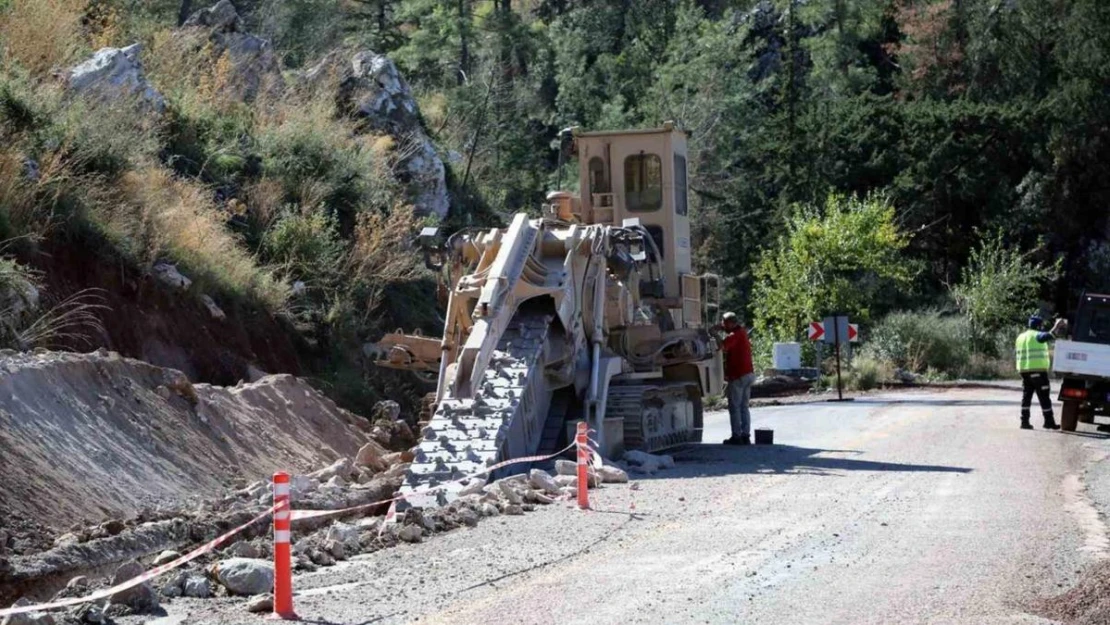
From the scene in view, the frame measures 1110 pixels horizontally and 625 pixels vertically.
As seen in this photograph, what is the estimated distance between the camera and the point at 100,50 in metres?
26.8

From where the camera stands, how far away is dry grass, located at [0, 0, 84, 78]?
83.0 ft

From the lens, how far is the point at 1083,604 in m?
9.50

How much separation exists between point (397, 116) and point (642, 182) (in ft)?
44.9

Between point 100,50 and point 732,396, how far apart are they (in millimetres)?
12515

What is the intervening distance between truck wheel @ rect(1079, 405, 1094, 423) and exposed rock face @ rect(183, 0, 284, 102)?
17.4 meters

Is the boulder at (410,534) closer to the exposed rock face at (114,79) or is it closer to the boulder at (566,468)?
Answer: the boulder at (566,468)

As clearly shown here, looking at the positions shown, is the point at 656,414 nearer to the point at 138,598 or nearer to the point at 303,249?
the point at 303,249

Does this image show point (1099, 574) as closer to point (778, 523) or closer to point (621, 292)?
point (778, 523)

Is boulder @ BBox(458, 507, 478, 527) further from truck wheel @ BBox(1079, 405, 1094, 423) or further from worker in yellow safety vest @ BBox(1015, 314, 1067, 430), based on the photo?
truck wheel @ BBox(1079, 405, 1094, 423)

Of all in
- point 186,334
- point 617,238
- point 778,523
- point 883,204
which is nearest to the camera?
point 778,523

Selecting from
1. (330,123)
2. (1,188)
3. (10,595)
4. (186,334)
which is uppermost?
(330,123)

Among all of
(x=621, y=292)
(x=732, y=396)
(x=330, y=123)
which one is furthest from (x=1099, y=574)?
(x=330, y=123)

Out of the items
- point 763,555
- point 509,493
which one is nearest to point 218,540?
point 763,555

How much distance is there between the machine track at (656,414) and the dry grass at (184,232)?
7.08m
